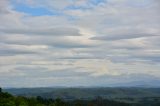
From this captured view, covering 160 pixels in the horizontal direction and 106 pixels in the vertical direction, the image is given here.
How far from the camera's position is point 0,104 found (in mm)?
199750

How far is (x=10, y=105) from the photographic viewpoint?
198m

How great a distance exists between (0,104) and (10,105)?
5.99m
